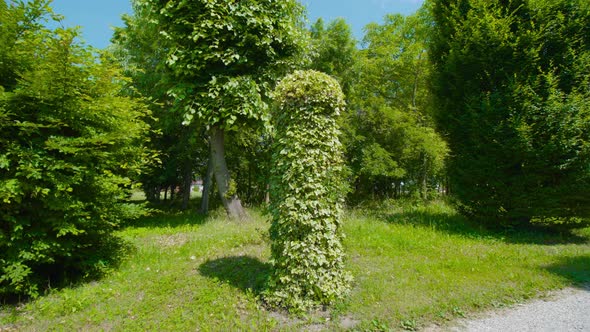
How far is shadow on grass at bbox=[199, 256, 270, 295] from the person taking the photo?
477 centimetres

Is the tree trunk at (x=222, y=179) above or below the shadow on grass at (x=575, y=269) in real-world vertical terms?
above

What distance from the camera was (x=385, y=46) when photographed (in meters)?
18.9

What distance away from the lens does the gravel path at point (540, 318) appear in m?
3.85

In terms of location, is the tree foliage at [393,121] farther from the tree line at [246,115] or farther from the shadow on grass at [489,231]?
the shadow on grass at [489,231]

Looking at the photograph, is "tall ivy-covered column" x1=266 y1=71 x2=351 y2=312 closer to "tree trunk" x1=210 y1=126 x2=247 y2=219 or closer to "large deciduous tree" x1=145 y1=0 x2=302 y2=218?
"large deciduous tree" x1=145 y1=0 x2=302 y2=218

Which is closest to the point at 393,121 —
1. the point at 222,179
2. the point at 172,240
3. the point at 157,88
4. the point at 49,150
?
the point at 222,179

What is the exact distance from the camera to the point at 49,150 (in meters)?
4.63

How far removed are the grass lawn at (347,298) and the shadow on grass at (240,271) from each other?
2 cm

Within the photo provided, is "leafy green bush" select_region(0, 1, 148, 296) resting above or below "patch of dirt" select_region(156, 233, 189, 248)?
above

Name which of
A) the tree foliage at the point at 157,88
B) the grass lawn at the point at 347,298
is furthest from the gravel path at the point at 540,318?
the tree foliage at the point at 157,88

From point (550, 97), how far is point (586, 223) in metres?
3.58

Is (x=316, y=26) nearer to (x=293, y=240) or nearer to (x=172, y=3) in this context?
(x=172, y=3)

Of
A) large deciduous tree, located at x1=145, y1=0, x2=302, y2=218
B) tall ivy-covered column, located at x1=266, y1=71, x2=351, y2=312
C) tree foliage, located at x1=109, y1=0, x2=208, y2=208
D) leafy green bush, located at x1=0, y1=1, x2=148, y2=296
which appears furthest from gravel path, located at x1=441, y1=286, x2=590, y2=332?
tree foliage, located at x1=109, y1=0, x2=208, y2=208

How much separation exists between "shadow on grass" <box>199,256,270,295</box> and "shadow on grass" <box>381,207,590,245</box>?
531 centimetres
